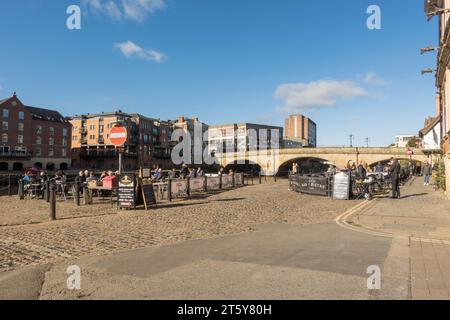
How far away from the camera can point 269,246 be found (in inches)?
290

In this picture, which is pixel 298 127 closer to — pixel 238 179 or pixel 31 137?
pixel 31 137

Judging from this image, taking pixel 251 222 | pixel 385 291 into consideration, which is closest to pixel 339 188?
pixel 251 222

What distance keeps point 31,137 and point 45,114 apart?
28.7 feet

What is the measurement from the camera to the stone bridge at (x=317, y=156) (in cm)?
5456

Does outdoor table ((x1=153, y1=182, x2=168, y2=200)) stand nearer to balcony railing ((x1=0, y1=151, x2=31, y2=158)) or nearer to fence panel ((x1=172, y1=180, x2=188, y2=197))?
fence panel ((x1=172, y1=180, x2=188, y2=197))

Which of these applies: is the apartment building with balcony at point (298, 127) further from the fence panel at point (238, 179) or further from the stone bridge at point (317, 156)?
the fence panel at point (238, 179)

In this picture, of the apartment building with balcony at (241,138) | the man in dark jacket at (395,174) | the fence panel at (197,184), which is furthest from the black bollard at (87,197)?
the apartment building with balcony at (241,138)

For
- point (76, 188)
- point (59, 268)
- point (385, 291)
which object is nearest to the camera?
point (385, 291)

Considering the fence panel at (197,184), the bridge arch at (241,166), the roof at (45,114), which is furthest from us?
the roof at (45,114)

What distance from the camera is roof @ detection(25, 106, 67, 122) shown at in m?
77.2

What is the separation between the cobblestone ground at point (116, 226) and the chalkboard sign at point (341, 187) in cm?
264

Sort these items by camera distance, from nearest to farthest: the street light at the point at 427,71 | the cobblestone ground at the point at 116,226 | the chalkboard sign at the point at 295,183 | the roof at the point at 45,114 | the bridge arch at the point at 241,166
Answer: the cobblestone ground at the point at 116,226, the chalkboard sign at the point at 295,183, the street light at the point at 427,71, the bridge arch at the point at 241,166, the roof at the point at 45,114

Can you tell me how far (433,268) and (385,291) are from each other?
1.50m
